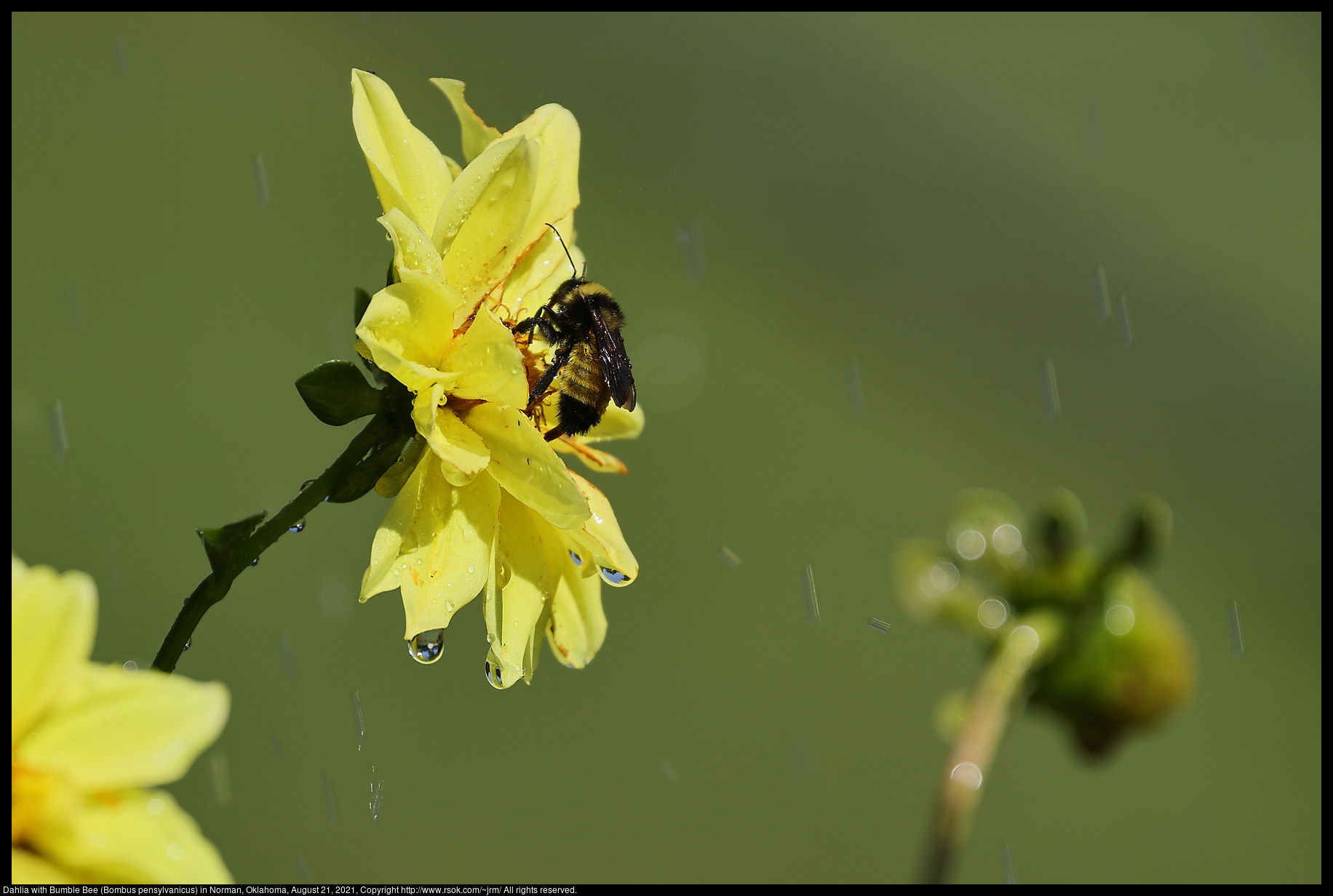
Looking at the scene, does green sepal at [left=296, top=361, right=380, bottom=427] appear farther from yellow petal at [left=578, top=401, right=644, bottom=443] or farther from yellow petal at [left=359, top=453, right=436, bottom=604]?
yellow petal at [left=578, top=401, right=644, bottom=443]

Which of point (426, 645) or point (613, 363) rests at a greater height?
point (613, 363)

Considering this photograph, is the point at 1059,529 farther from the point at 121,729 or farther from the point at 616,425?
the point at 121,729

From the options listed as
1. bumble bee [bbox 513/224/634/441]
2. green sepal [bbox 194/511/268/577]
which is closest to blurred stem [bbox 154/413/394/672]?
green sepal [bbox 194/511/268/577]

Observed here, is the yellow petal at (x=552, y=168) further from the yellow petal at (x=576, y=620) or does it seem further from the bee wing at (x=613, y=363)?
the yellow petal at (x=576, y=620)

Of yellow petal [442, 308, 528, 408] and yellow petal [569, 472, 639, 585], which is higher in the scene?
yellow petal [442, 308, 528, 408]

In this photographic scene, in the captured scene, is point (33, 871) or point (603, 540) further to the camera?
point (603, 540)

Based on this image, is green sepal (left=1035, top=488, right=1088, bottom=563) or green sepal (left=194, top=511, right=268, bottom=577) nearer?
green sepal (left=194, top=511, right=268, bottom=577)

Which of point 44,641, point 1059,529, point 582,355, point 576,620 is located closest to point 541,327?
point 582,355
